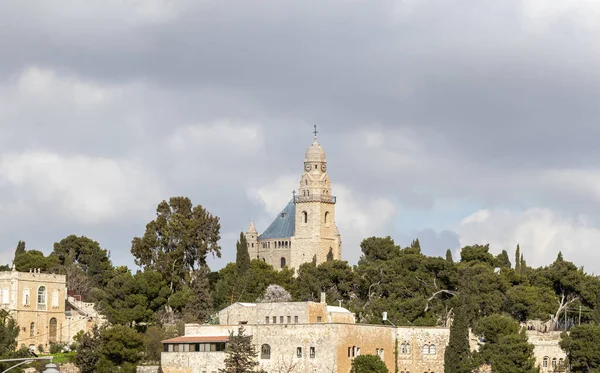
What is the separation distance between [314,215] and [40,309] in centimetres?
4525

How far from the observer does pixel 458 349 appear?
316ft

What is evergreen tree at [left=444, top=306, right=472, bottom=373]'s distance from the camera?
95.9m

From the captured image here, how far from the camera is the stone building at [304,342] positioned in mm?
91688

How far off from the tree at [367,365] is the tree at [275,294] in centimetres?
2086

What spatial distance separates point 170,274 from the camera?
117875mm

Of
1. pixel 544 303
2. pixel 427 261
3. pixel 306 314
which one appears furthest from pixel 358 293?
pixel 306 314

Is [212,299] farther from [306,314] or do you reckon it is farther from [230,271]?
[306,314]

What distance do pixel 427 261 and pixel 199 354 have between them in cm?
2959

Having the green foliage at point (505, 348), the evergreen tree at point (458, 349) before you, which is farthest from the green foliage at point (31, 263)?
the green foliage at point (505, 348)

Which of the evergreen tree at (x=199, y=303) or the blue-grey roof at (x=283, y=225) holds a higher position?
the blue-grey roof at (x=283, y=225)

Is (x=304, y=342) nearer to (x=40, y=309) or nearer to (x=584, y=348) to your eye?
(x=584, y=348)

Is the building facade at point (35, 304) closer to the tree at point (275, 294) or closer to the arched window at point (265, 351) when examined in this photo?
the tree at point (275, 294)

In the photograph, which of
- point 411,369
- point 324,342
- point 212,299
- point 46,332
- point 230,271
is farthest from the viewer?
point 230,271

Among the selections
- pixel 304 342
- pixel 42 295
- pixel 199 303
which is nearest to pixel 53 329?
pixel 42 295
